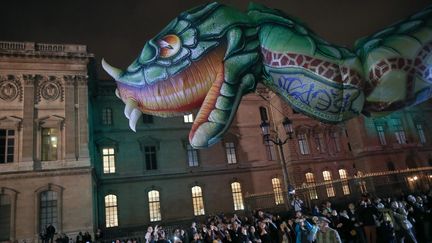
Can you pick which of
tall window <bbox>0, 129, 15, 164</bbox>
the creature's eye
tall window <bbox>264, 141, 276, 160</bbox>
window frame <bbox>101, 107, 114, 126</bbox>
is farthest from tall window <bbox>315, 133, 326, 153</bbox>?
the creature's eye

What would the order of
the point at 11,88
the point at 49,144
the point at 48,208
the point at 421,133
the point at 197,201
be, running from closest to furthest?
the point at 48,208 < the point at 49,144 < the point at 11,88 < the point at 197,201 < the point at 421,133

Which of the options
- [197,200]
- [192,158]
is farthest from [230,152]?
[197,200]

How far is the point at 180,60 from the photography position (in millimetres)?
5453

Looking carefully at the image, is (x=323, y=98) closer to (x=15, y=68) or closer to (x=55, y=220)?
(x=55, y=220)

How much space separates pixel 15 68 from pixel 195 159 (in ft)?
57.5

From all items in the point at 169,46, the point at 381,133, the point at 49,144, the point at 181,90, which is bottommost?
the point at 181,90

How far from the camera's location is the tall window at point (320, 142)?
1542 inches

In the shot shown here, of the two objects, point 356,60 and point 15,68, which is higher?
point 15,68

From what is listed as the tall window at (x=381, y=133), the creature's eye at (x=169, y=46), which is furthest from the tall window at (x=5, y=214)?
the tall window at (x=381, y=133)

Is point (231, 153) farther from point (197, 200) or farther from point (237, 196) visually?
point (197, 200)

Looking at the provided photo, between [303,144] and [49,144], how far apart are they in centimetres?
2501

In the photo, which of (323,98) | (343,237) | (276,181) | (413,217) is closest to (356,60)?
(323,98)

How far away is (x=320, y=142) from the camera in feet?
129

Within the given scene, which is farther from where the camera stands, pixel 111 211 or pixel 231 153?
pixel 231 153
